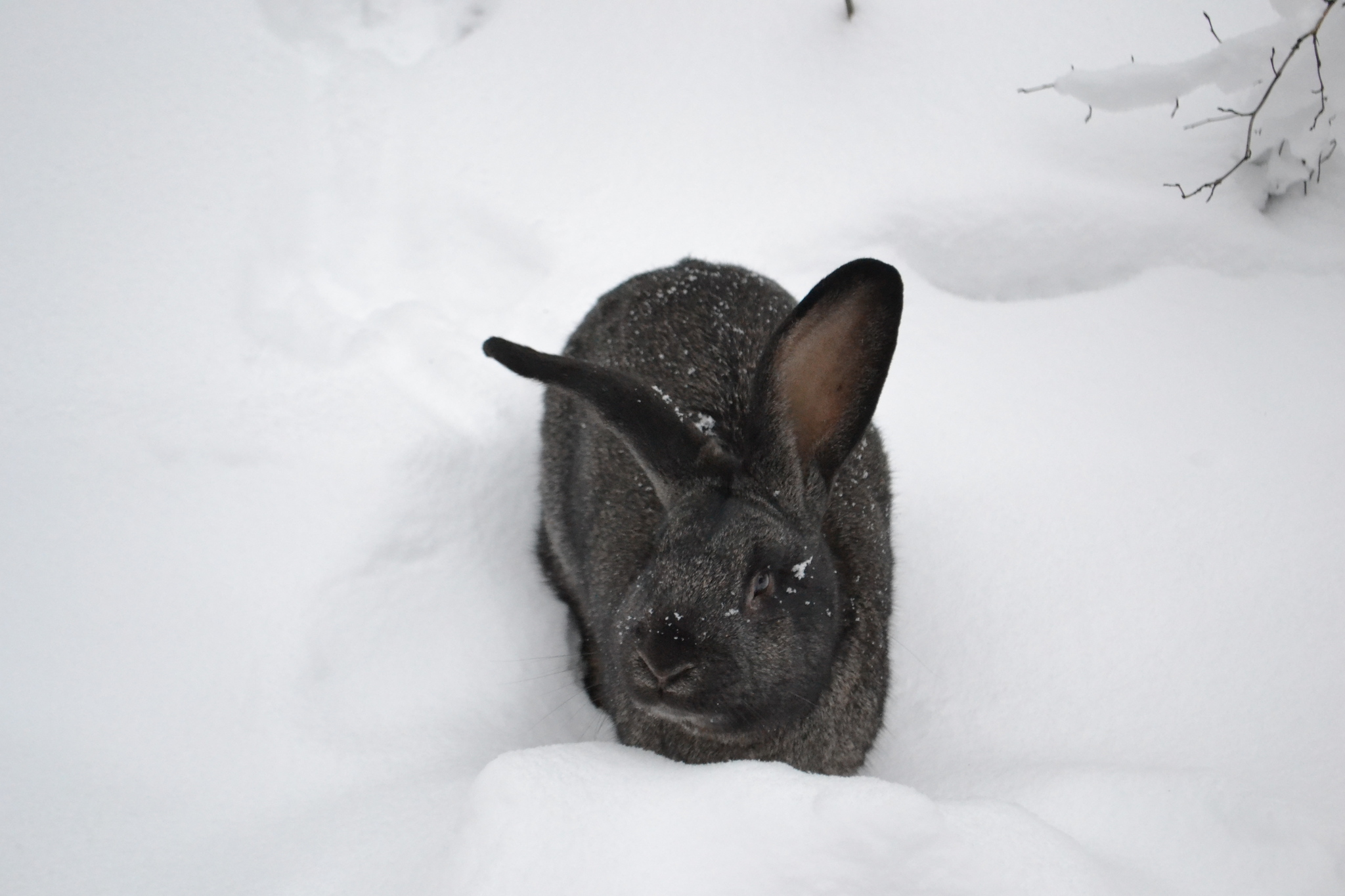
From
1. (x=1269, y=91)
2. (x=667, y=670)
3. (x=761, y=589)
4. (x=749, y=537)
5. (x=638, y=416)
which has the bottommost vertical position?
(x=667, y=670)

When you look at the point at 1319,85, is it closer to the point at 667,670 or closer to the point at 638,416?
the point at 638,416

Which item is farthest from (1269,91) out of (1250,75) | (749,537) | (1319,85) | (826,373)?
(749,537)

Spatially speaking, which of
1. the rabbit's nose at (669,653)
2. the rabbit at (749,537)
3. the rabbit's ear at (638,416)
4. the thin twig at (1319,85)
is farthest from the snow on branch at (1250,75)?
the rabbit's nose at (669,653)

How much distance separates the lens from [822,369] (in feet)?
8.22

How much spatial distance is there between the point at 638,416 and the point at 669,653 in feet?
2.11

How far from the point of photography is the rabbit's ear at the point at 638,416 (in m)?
2.37

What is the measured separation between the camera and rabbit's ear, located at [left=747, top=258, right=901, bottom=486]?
7.82 ft

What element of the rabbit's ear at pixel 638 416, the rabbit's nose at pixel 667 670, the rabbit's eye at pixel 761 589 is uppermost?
the rabbit's ear at pixel 638 416

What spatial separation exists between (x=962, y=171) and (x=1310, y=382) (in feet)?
6.09

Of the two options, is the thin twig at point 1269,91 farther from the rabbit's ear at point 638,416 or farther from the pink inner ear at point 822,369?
the rabbit's ear at point 638,416

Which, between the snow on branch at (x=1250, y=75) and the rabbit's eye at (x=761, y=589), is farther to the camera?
the snow on branch at (x=1250, y=75)

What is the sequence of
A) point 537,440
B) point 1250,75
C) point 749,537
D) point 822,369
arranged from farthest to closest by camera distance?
point 537,440 < point 1250,75 < point 822,369 < point 749,537

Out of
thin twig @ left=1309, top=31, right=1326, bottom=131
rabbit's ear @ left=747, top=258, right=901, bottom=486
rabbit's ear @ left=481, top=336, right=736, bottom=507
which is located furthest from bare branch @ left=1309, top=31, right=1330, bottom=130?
rabbit's ear @ left=481, top=336, right=736, bottom=507

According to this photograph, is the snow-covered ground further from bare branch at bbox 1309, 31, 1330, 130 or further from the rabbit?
the rabbit
